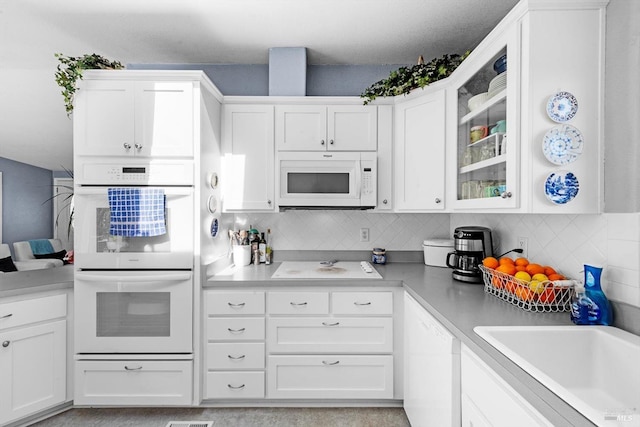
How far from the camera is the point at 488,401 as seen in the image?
1.01m

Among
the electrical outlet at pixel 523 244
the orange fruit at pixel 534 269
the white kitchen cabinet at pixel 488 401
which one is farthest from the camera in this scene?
the electrical outlet at pixel 523 244

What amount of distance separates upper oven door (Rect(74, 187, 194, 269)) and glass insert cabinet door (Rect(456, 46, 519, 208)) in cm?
166

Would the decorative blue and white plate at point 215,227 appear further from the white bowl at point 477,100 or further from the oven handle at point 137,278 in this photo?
the white bowl at point 477,100

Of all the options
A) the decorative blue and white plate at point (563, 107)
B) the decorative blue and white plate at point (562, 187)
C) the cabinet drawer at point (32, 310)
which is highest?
the decorative blue and white plate at point (563, 107)

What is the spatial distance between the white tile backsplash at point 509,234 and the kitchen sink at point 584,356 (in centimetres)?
22

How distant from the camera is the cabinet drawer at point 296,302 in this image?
1.99m

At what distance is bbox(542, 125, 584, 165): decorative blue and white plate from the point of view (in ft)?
3.97

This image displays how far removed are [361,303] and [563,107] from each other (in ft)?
4.71

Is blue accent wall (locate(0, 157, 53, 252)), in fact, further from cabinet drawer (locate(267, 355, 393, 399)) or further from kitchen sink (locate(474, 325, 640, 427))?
kitchen sink (locate(474, 325, 640, 427))

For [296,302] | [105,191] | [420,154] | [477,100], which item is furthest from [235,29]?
[296,302]

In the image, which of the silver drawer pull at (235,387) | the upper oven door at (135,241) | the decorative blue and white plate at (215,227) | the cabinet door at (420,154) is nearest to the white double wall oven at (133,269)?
the upper oven door at (135,241)

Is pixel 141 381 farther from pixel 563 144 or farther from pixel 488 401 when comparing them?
pixel 563 144

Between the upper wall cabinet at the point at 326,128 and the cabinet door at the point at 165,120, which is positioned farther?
the upper wall cabinet at the point at 326,128

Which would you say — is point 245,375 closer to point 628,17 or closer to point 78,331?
point 78,331
